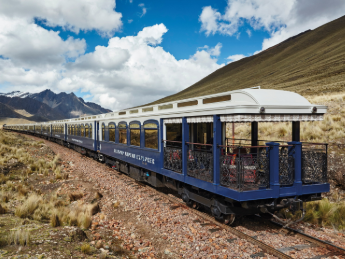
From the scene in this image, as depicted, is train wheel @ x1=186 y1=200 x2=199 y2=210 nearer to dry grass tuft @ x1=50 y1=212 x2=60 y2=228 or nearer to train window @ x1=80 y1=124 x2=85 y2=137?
dry grass tuft @ x1=50 y1=212 x2=60 y2=228

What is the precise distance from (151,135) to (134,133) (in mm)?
1709

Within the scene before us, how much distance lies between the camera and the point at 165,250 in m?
5.16

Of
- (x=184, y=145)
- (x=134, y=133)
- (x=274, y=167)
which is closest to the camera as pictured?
(x=274, y=167)

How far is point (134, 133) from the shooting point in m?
10.4

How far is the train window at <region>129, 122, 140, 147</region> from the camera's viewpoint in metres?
10.1

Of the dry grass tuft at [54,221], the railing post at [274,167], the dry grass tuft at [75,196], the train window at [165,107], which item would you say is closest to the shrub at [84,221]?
the dry grass tuft at [54,221]

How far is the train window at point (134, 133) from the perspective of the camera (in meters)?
10.1

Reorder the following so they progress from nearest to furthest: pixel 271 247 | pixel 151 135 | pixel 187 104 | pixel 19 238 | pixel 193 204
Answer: pixel 19 238 < pixel 271 247 < pixel 187 104 < pixel 193 204 < pixel 151 135

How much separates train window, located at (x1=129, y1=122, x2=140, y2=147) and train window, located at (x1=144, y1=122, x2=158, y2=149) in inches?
29.7

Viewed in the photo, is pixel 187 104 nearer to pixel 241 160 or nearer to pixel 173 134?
pixel 173 134

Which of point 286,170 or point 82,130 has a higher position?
point 82,130

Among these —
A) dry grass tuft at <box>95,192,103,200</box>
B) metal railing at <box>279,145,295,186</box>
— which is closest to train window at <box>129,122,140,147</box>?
dry grass tuft at <box>95,192,103,200</box>

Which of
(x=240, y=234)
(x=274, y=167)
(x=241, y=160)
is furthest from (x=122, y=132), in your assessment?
(x=274, y=167)

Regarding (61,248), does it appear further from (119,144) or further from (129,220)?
(119,144)
